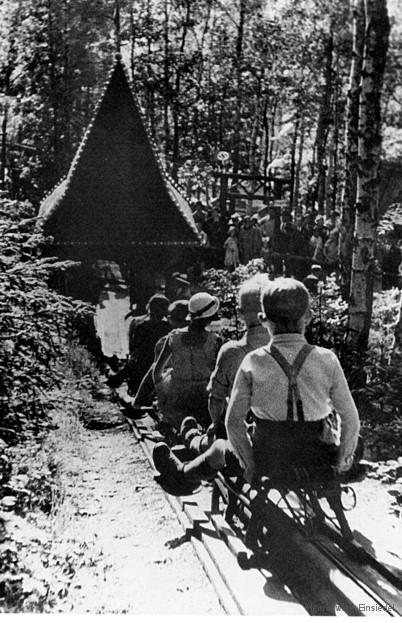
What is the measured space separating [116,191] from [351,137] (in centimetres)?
346

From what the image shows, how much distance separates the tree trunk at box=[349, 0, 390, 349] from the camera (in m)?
7.03

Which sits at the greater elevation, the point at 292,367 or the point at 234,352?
the point at 292,367

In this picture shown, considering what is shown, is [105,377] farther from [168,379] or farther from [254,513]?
[254,513]

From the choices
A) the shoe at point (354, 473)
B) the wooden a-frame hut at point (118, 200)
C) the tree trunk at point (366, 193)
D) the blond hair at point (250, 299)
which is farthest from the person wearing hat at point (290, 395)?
the tree trunk at point (366, 193)

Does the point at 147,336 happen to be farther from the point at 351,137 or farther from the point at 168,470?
the point at 351,137

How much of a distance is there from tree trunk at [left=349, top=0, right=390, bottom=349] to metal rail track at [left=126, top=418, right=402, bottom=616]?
11.6 ft

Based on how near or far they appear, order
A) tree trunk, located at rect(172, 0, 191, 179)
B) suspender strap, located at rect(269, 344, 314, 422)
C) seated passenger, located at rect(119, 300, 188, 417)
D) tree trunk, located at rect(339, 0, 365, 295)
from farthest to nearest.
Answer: tree trunk, located at rect(339, 0, 365, 295) → tree trunk, located at rect(172, 0, 191, 179) → seated passenger, located at rect(119, 300, 188, 417) → suspender strap, located at rect(269, 344, 314, 422)

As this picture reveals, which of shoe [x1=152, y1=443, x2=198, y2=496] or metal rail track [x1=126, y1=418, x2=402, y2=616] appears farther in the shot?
shoe [x1=152, y1=443, x2=198, y2=496]

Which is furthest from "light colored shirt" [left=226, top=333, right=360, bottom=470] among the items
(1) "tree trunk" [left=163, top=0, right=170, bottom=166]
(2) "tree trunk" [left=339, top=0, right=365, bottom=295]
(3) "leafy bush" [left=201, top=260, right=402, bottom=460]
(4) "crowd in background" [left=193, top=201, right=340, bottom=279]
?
(2) "tree trunk" [left=339, top=0, right=365, bottom=295]

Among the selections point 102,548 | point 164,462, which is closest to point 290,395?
point 164,462

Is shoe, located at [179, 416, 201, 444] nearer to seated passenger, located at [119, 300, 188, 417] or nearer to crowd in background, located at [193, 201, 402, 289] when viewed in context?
seated passenger, located at [119, 300, 188, 417]

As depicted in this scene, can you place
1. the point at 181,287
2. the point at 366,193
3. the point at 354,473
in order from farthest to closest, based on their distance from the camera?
the point at 366,193, the point at 181,287, the point at 354,473

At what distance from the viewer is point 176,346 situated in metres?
5.13

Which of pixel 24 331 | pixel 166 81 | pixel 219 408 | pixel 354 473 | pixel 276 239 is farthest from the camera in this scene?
pixel 276 239
